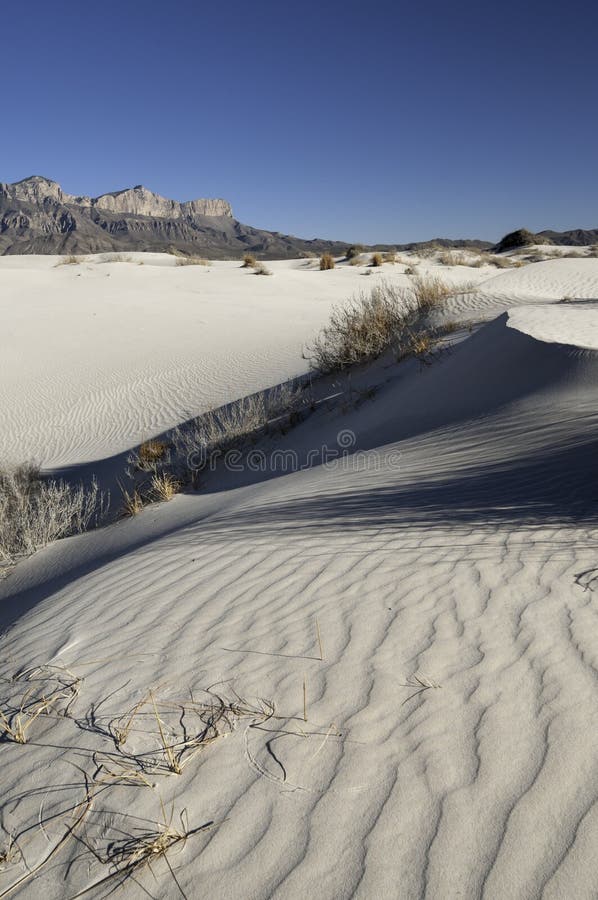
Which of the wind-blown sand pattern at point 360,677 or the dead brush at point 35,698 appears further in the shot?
the dead brush at point 35,698

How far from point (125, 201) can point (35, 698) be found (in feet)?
669

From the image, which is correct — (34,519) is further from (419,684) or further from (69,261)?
(69,261)

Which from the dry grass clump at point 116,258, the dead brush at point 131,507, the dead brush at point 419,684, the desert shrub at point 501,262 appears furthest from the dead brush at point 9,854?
the desert shrub at point 501,262

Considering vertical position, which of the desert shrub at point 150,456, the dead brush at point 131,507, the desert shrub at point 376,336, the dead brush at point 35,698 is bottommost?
the dead brush at point 35,698

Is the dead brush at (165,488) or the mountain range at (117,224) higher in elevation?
the mountain range at (117,224)

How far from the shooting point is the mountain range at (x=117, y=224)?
120 meters

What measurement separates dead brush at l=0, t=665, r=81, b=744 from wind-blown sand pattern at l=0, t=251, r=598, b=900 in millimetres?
49

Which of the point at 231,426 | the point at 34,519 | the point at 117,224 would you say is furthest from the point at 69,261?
the point at 117,224

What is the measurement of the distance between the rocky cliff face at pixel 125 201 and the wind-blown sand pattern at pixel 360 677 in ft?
626

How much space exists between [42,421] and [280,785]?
10508mm

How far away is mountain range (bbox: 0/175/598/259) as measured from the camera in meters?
120

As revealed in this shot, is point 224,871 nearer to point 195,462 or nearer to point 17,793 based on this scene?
point 17,793

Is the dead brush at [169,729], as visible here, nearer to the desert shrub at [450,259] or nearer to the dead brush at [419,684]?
the dead brush at [419,684]

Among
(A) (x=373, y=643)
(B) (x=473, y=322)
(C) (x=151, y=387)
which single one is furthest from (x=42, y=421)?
(A) (x=373, y=643)
